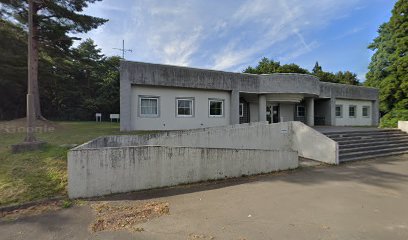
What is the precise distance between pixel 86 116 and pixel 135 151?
106 feet

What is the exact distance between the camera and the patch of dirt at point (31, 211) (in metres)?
5.14

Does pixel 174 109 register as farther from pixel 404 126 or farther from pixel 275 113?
pixel 404 126

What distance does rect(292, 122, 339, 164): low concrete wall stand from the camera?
408 inches

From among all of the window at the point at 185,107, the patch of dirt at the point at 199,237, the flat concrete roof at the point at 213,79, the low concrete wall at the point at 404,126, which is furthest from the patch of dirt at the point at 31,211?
the low concrete wall at the point at 404,126

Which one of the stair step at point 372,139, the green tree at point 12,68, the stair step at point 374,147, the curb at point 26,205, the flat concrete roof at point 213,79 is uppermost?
the green tree at point 12,68

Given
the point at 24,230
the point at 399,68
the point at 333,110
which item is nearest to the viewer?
the point at 24,230

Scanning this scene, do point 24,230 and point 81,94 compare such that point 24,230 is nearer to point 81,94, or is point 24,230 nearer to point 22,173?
point 22,173

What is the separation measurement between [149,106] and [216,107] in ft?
15.0

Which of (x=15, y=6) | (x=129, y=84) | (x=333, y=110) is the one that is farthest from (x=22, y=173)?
(x=333, y=110)

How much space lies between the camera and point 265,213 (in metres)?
5.10

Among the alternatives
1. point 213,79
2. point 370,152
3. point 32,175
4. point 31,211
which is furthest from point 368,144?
point 32,175

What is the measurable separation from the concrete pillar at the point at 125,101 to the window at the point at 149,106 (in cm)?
90

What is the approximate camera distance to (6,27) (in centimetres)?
1838

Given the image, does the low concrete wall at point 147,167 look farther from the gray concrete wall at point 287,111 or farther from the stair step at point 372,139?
the gray concrete wall at point 287,111
